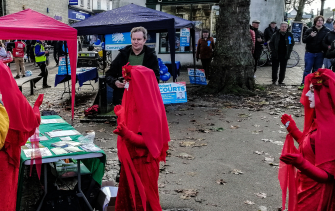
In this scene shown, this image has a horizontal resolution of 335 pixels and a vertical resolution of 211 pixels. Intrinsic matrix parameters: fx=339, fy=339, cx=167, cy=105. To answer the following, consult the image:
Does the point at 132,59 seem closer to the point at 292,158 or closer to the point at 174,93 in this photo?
the point at 292,158

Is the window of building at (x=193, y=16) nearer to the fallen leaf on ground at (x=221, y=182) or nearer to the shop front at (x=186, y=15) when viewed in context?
the shop front at (x=186, y=15)

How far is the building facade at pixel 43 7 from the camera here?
969 inches

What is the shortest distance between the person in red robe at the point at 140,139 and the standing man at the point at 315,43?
9.00 m

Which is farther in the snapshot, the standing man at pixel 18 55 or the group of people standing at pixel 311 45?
the standing man at pixel 18 55

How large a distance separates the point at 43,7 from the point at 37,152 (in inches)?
1219

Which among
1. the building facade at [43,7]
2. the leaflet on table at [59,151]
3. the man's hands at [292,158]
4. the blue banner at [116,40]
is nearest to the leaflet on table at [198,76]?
the blue banner at [116,40]

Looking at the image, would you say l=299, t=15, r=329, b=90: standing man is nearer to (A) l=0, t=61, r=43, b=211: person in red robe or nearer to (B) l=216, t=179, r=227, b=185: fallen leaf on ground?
(B) l=216, t=179, r=227, b=185: fallen leaf on ground

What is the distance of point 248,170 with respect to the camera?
5.08 metres

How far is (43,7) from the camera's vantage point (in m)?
31.2

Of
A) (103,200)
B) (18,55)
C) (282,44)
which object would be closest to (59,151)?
(103,200)

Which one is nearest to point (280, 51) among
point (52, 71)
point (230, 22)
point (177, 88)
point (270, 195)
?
point (230, 22)

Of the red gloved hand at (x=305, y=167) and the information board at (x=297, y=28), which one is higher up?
the information board at (x=297, y=28)

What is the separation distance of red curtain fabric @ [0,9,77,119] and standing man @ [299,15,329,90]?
7292 millimetres

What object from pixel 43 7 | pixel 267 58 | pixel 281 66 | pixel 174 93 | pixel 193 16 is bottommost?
pixel 174 93
